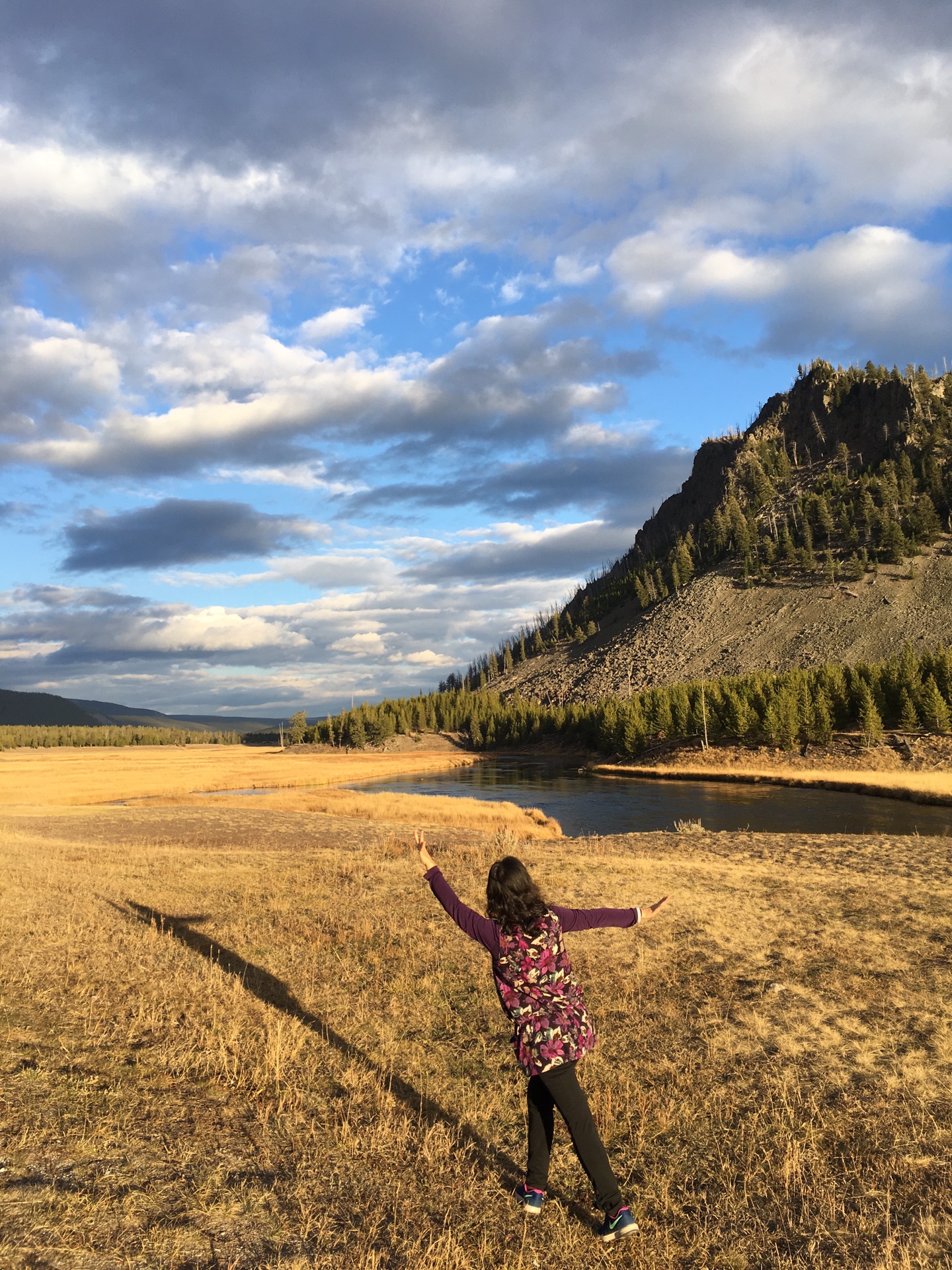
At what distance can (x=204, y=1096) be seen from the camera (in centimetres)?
730

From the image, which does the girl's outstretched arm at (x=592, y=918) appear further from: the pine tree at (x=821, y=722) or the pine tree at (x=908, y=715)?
the pine tree at (x=821, y=722)

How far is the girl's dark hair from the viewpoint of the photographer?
5.52 metres

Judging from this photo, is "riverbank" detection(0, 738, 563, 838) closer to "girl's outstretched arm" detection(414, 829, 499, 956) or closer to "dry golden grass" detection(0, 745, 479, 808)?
"dry golden grass" detection(0, 745, 479, 808)

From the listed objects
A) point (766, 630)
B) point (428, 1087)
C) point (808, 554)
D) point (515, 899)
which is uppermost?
point (808, 554)

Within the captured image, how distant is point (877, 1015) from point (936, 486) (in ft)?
636

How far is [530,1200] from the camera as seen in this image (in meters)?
5.65

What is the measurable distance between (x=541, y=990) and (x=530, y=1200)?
5.72 ft

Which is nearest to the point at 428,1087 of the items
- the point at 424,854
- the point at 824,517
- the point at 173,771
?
the point at 424,854

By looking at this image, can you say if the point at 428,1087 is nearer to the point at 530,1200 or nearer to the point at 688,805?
the point at 530,1200

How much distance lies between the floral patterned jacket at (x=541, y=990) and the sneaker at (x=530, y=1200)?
1062mm

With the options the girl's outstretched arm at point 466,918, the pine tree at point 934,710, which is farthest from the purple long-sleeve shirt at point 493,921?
the pine tree at point 934,710

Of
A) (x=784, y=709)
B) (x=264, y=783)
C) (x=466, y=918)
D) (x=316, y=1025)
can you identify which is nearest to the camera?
(x=466, y=918)

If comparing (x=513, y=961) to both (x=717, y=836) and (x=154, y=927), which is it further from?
(x=717, y=836)

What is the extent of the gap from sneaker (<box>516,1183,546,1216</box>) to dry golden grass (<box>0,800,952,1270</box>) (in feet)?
0.40
